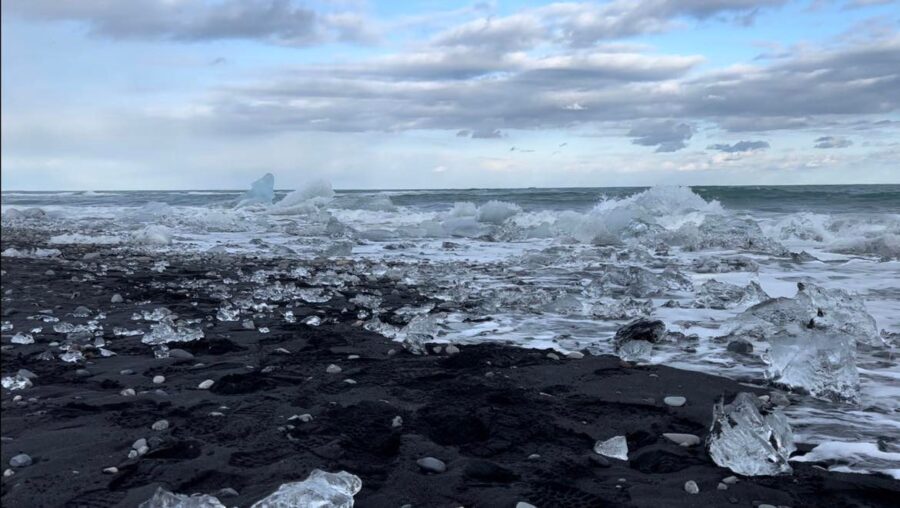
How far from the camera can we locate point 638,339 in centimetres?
414

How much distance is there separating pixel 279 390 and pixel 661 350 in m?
2.39

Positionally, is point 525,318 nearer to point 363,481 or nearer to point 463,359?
point 463,359

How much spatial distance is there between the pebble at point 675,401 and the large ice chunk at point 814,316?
57.3 inches

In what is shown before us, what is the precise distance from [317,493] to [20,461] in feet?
4.04

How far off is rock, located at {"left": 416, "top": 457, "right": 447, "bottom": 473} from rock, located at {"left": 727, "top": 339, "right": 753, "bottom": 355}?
2435 mm

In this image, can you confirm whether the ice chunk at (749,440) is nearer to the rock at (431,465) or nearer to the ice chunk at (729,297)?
the rock at (431,465)

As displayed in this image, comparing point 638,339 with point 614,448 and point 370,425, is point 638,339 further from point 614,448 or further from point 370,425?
point 370,425

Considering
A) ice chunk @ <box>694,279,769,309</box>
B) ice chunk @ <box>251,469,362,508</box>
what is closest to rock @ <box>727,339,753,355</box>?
ice chunk @ <box>694,279,769,309</box>

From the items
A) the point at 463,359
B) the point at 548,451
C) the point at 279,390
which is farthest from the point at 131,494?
the point at 463,359

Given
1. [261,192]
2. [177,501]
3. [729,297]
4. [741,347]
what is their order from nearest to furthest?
[177,501]
[741,347]
[729,297]
[261,192]

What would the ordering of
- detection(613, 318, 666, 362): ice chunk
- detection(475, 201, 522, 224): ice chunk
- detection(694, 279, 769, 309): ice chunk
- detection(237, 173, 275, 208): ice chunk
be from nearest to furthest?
detection(613, 318, 666, 362): ice chunk, detection(694, 279, 769, 309): ice chunk, detection(475, 201, 522, 224): ice chunk, detection(237, 173, 275, 208): ice chunk

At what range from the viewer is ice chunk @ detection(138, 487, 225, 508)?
6.66 feet

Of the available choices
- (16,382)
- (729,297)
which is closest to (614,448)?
(16,382)

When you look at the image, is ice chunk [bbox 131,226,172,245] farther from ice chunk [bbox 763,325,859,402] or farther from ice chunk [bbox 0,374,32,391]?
ice chunk [bbox 763,325,859,402]
